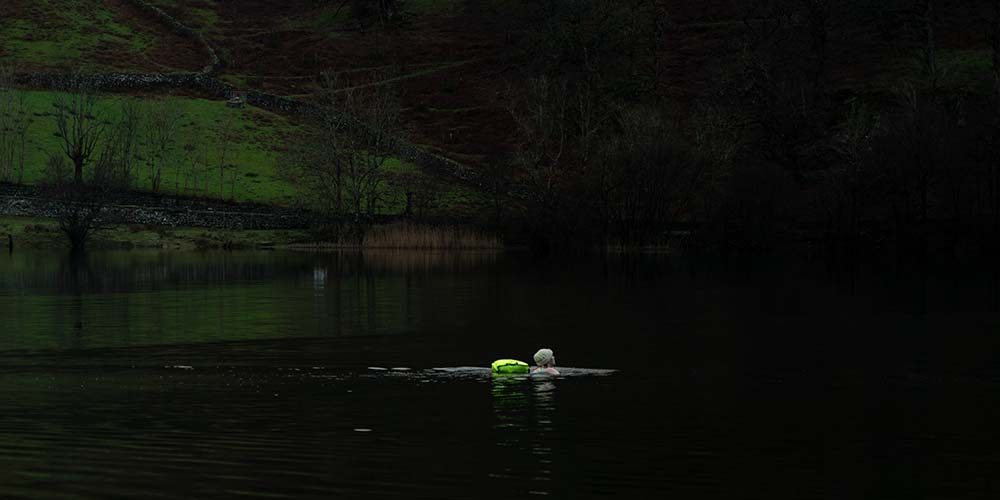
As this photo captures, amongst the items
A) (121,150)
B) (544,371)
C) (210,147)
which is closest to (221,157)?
(210,147)

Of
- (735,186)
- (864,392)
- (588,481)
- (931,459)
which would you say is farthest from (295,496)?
(735,186)

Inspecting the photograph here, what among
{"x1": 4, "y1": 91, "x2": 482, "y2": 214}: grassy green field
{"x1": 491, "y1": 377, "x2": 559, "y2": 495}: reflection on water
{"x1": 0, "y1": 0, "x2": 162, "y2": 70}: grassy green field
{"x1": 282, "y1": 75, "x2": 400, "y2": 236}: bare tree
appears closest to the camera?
{"x1": 491, "y1": 377, "x2": 559, "y2": 495}: reflection on water

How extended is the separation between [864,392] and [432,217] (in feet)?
290

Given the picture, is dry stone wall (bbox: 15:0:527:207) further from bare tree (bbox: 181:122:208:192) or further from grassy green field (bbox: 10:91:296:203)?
bare tree (bbox: 181:122:208:192)

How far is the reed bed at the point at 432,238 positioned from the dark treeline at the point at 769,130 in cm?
478

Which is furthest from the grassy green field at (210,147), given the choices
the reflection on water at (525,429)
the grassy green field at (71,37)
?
the reflection on water at (525,429)

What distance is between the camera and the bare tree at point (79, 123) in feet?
393

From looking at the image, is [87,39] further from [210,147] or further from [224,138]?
[210,147]

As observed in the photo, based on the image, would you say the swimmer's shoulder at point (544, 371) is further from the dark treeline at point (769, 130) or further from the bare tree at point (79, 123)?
the bare tree at point (79, 123)

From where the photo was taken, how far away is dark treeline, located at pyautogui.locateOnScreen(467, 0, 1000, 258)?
325ft

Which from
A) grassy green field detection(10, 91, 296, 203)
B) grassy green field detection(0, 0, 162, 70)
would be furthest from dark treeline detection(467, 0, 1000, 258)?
grassy green field detection(0, 0, 162, 70)

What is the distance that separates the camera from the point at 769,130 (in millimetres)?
116562

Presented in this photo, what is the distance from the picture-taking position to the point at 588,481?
20.5 m

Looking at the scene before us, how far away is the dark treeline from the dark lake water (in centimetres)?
3949
